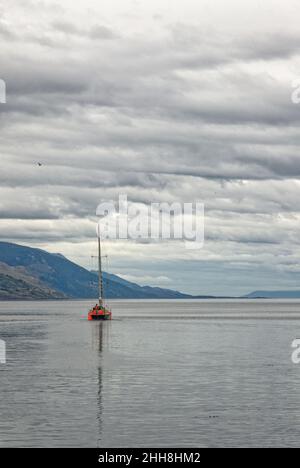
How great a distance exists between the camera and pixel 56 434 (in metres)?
64.2

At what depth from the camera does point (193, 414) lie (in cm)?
7262

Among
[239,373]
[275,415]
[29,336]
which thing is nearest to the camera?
[275,415]

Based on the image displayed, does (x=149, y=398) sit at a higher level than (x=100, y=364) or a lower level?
lower

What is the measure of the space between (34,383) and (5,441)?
33605 millimetres

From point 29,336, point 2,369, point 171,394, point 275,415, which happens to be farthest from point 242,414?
point 29,336

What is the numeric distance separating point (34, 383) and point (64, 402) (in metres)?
16.0

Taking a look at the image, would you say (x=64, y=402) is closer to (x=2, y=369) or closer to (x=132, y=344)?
(x=2, y=369)

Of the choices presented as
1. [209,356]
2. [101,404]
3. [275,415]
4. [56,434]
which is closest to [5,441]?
[56,434]

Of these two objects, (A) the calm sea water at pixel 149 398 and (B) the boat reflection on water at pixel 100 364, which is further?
(B) the boat reflection on water at pixel 100 364

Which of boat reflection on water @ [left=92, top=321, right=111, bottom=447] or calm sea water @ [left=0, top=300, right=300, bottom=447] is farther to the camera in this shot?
boat reflection on water @ [left=92, top=321, right=111, bottom=447]

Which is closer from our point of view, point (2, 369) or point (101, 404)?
point (101, 404)

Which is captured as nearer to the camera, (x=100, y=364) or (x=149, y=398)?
(x=149, y=398)
